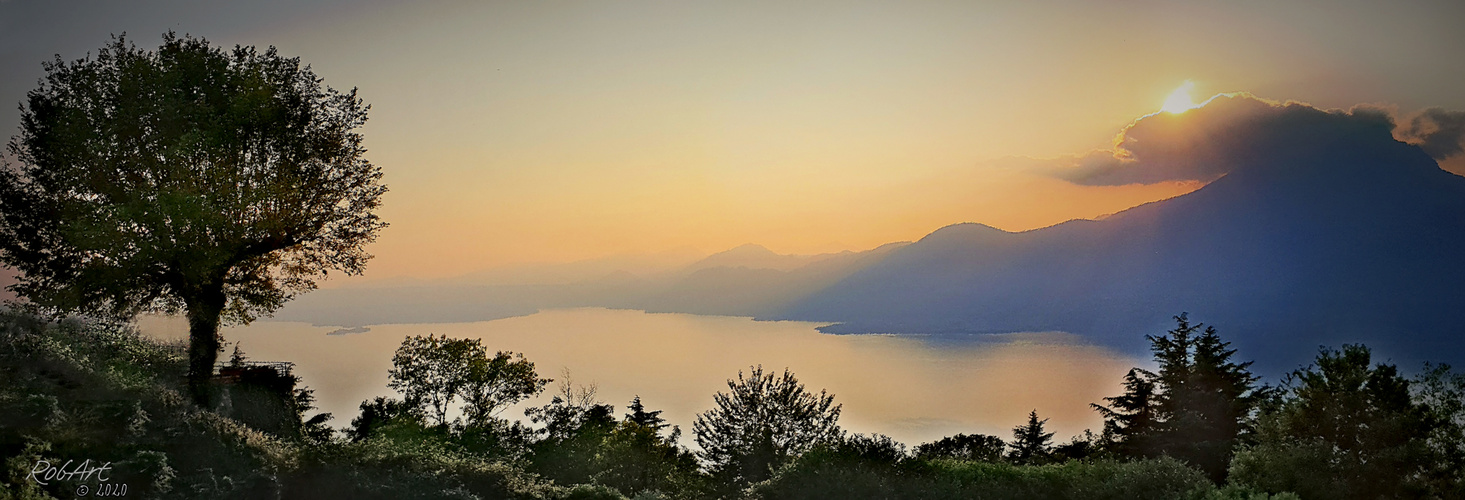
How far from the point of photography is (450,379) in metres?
34.1

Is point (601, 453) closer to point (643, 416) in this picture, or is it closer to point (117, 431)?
point (117, 431)

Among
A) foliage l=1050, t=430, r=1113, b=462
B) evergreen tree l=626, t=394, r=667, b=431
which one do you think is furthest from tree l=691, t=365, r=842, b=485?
foliage l=1050, t=430, r=1113, b=462

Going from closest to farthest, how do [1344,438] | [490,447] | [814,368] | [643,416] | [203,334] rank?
[203,334], [1344,438], [490,447], [643,416], [814,368]

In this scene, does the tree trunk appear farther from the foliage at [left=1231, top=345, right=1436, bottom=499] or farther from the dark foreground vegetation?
the foliage at [left=1231, top=345, right=1436, bottom=499]

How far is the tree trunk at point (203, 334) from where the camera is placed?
19312mm

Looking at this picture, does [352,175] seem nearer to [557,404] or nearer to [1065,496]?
[1065,496]

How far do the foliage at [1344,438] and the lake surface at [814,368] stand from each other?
95.3ft

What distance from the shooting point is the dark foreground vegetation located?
519 inches

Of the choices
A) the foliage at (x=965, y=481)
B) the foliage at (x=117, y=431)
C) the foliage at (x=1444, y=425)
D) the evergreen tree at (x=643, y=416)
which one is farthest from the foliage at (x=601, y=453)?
the foliage at (x=1444, y=425)

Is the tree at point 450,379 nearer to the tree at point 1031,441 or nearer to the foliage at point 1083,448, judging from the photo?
the foliage at point 1083,448

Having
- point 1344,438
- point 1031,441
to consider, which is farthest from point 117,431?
point 1031,441

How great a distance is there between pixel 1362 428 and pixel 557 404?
32.4 meters

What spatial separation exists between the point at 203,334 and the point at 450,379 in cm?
1505

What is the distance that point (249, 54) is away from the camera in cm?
1969
